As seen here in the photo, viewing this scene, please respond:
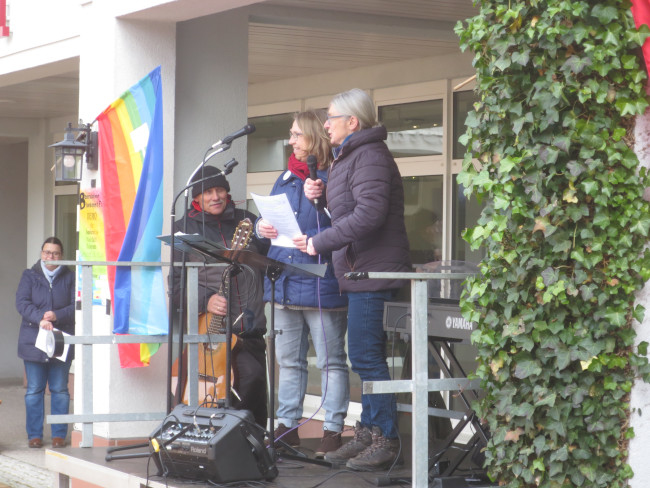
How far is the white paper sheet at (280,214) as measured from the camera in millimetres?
4969

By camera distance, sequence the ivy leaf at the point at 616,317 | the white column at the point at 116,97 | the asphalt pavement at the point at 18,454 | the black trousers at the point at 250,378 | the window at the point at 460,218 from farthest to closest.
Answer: the window at the point at 460,218 → the asphalt pavement at the point at 18,454 → the white column at the point at 116,97 → the black trousers at the point at 250,378 → the ivy leaf at the point at 616,317

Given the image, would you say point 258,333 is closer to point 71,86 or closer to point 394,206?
point 394,206

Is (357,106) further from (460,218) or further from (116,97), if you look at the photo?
(460,218)

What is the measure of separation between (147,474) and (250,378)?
140 centimetres

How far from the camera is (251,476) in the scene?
4914 mm

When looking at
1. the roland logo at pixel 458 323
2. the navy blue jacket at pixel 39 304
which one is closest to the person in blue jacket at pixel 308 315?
the roland logo at pixel 458 323

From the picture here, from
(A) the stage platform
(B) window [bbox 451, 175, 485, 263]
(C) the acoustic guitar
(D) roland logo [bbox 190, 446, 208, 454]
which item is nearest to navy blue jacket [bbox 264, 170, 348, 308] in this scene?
(C) the acoustic guitar

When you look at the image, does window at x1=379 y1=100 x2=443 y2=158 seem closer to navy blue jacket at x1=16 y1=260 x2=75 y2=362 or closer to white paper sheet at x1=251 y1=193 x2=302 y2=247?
navy blue jacket at x1=16 y1=260 x2=75 y2=362

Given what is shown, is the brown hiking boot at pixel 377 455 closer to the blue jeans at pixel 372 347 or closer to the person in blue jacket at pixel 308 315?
the blue jeans at pixel 372 347

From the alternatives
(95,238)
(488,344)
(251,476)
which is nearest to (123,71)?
(95,238)

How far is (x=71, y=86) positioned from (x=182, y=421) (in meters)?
6.50

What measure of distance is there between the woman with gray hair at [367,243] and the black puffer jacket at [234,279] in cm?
108

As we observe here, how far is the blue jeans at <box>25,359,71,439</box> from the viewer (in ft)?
30.8

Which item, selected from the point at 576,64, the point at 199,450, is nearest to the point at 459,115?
the point at 199,450
